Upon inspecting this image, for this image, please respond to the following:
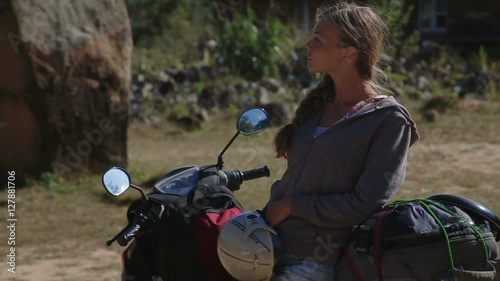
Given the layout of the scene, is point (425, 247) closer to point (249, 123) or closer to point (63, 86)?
point (249, 123)

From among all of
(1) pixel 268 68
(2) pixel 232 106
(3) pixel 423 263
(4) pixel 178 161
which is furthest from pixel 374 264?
(1) pixel 268 68

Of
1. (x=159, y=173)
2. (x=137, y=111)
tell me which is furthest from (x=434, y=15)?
(x=159, y=173)

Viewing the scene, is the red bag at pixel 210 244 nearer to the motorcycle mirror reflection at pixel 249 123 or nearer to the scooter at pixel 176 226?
the scooter at pixel 176 226

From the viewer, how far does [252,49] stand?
1495cm

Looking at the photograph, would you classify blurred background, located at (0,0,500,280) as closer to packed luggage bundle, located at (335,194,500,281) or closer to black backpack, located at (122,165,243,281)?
packed luggage bundle, located at (335,194,500,281)

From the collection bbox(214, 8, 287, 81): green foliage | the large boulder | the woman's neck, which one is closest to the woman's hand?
the woman's neck

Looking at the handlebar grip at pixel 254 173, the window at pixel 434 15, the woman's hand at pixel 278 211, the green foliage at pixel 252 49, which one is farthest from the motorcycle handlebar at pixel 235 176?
the window at pixel 434 15

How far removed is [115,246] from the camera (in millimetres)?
6602

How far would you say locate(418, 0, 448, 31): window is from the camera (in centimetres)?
1923

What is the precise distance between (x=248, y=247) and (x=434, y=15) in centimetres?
1760

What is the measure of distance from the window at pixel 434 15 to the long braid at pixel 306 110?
16.9 m

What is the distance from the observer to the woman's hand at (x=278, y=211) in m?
2.57

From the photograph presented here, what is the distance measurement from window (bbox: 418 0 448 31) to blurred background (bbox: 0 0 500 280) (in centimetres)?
252

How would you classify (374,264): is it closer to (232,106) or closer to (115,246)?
(115,246)
